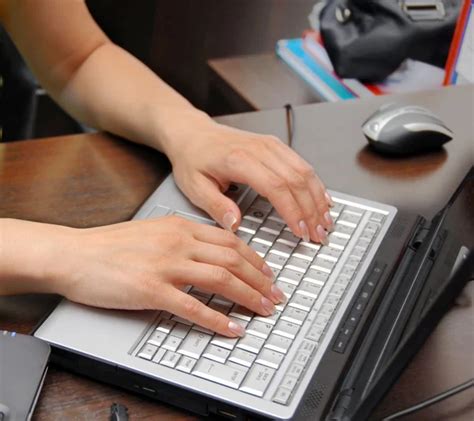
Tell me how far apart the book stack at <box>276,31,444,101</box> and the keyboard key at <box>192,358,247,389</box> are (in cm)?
71

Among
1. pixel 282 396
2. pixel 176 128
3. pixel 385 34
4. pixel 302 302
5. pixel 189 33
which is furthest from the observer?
pixel 189 33

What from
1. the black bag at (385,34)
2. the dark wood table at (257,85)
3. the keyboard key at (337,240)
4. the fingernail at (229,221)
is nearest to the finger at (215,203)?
the fingernail at (229,221)

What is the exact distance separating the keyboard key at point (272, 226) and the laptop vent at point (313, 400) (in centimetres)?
22

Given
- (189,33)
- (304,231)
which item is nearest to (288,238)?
(304,231)

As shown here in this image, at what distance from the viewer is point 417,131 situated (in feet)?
3.38

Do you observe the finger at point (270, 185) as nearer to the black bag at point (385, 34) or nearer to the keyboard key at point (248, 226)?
the keyboard key at point (248, 226)

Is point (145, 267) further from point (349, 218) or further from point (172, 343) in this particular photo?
point (349, 218)

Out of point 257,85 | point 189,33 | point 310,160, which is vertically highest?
point 310,160

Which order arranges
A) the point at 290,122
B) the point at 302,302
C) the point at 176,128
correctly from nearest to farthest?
the point at 302,302, the point at 176,128, the point at 290,122

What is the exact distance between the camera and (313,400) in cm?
71

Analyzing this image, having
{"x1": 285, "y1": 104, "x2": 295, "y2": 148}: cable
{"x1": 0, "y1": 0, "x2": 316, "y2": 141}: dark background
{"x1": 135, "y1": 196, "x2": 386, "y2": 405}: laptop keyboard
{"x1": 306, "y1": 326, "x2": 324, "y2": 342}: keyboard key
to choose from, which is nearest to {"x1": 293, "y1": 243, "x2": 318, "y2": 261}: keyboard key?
{"x1": 135, "y1": 196, "x2": 386, "y2": 405}: laptop keyboard

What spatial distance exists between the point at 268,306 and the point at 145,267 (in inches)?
4.8

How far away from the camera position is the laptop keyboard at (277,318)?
2.34ft

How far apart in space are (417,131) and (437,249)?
0.26 meters
